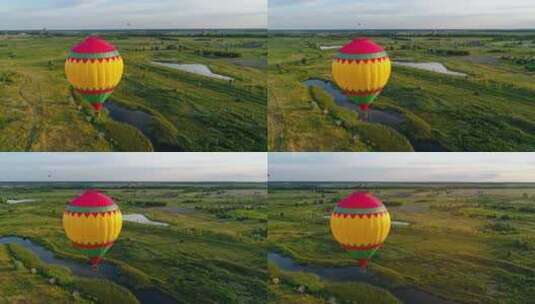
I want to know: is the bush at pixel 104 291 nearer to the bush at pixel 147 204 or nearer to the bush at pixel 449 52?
the bush at pixel 147 204

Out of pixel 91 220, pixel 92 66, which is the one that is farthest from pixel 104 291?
pixel 92 66

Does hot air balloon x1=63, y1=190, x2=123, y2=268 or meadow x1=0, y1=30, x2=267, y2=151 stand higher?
meadow x1=0, y1=30, x2=267, y2=151

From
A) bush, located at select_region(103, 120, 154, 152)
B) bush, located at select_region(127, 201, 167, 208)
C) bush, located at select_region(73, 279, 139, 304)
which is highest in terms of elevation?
bush, located at select_region(103, 120, 154, 152)

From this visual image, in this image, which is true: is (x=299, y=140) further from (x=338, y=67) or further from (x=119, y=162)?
(x=119, y=162)

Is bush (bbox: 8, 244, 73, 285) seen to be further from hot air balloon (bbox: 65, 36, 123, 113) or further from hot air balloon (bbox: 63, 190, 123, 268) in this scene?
hot air balloon (bbox: 65, 36, 123, 113)

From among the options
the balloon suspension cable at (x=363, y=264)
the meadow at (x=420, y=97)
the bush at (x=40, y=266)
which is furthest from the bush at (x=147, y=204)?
the balloon suspension cable at (x=363, y=264)

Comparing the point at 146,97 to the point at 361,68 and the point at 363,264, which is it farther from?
the point at 363,264

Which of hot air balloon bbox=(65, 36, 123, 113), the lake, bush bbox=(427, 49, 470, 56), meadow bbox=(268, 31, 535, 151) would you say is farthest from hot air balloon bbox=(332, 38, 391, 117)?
the lake
